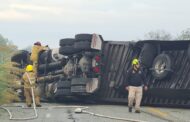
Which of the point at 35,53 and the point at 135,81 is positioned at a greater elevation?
the point at 35,53

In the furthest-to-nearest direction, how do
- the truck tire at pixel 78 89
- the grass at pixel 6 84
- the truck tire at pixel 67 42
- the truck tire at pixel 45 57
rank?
the truck tire at pixel 45 57, the truck tire at pixel 67 42, the truck tire at pixel 78 89, the grass at pixel 6 84

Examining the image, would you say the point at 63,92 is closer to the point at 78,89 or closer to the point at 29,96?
the point at 78,89

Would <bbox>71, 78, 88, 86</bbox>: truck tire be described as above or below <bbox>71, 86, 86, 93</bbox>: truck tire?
above

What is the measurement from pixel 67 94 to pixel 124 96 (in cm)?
207

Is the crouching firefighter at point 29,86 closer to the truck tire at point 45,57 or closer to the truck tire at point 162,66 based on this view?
the truck tire at point 45,57

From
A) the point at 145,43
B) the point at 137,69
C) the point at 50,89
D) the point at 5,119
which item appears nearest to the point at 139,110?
the point at 137,69

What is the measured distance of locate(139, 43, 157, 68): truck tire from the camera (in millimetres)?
15703

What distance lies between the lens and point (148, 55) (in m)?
15.7

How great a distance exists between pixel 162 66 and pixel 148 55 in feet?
2.02

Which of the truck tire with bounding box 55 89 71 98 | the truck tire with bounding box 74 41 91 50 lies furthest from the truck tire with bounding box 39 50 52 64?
the truck tire with bounding box 74 41 91 50

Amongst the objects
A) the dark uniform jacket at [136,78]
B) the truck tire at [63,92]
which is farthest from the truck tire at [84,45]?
the dark uniform jacket at [136,78]

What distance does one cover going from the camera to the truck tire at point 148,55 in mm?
15703

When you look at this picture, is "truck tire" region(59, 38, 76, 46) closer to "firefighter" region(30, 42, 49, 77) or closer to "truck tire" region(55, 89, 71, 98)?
"truck tire" region(55, 89, 71, 98)

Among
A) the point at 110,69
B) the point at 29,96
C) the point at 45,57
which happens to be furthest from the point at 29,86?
the point at 45,57
